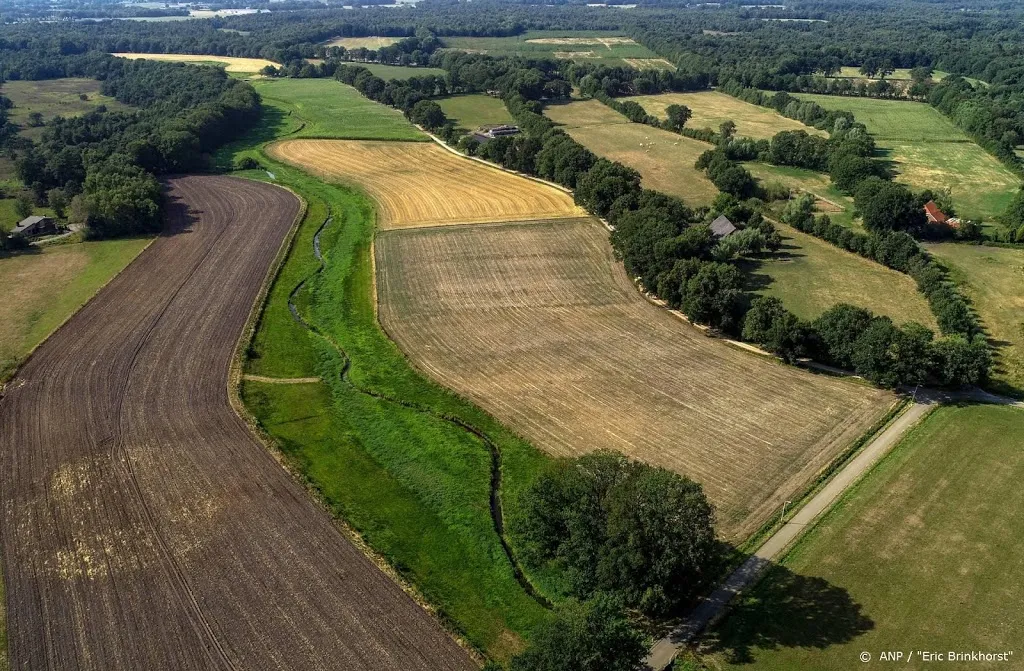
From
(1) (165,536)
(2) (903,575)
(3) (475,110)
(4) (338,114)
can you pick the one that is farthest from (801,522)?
(4) (338,114)

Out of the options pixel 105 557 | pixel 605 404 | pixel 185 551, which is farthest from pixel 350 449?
pixel 605 404

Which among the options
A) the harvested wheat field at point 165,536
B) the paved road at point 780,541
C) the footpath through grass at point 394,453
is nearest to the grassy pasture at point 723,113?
the paved road at point 780,541

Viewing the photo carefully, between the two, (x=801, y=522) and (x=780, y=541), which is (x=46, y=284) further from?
(x=801, y=522)

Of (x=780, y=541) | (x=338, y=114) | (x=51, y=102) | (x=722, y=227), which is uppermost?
(x=338, y=114)

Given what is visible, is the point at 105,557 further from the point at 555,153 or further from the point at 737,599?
the point at 555,153

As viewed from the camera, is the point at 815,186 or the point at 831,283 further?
the point at 815,186

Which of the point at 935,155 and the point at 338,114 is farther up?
the point at 338,114

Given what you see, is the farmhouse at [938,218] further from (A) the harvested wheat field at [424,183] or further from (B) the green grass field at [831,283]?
(A) the harvested wheat field at [424,183]
